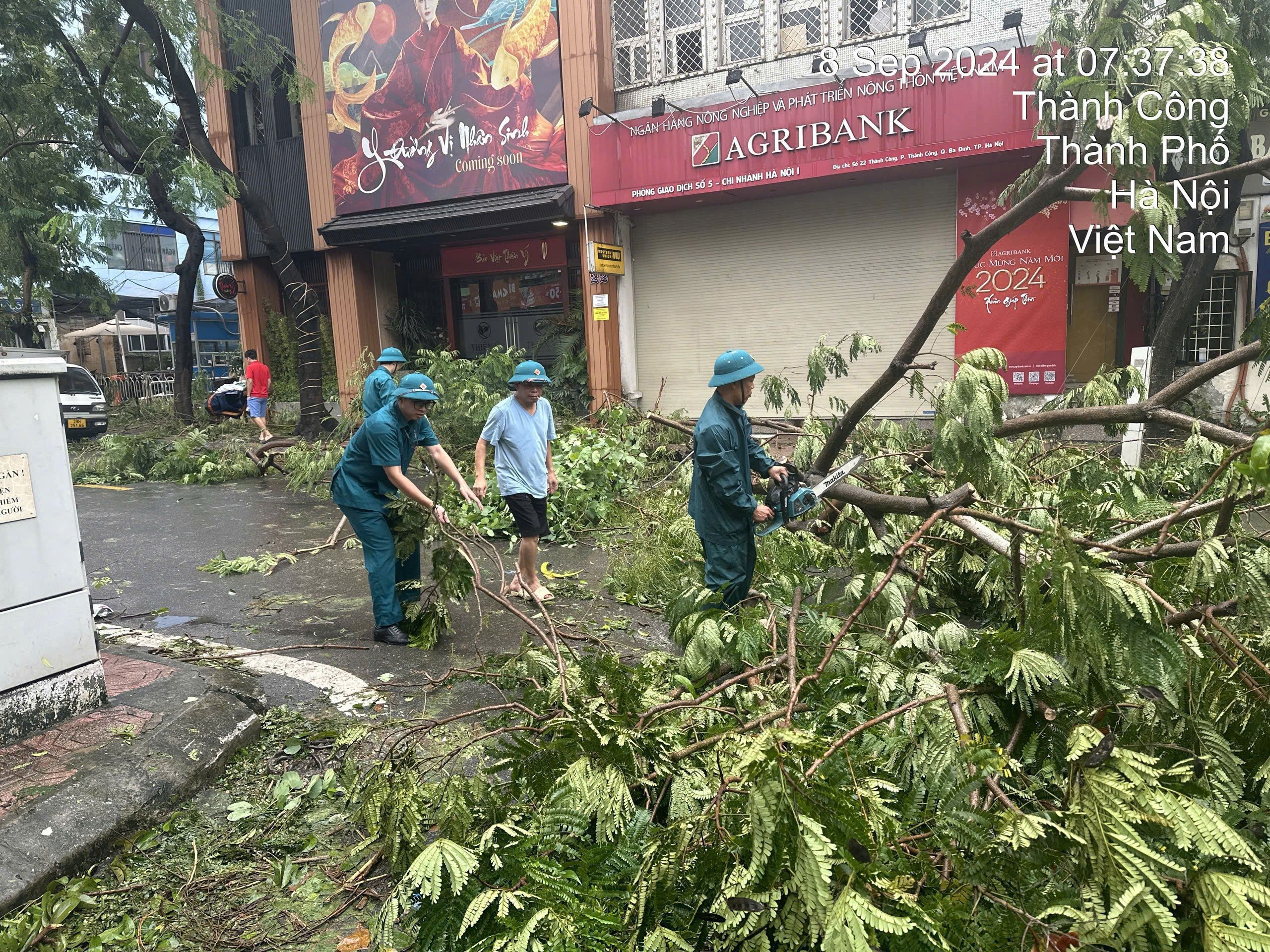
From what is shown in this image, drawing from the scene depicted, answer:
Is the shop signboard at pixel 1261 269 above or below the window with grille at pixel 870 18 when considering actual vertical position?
below

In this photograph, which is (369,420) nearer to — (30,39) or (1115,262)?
(1115,262)

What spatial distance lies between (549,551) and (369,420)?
8.98 ft

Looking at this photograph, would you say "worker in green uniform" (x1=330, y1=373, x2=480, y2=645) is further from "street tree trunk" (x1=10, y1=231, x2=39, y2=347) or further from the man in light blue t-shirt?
"street tree trunk" (x1=10, y1=231, x2=39, y2=347)

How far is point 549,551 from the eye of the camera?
300 inches

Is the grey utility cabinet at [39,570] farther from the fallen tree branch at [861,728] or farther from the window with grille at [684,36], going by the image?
the window with grille at [684,36]

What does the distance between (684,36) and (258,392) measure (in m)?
9.34

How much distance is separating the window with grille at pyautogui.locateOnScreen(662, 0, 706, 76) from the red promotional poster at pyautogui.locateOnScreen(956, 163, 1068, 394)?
14.7 feet

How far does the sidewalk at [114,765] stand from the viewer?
118 inches

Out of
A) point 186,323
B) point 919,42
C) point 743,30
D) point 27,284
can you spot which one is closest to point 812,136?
point 919,42

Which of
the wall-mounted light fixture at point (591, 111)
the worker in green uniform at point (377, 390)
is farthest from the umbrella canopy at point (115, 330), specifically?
the worker in green uniform at point (377, 390)

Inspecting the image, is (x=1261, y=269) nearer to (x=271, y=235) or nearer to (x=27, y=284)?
(x=271, y=235)

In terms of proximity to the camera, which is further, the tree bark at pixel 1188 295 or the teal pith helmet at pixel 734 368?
the tree bark at pixel 1188 295

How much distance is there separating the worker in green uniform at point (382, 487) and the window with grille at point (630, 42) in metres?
10.0

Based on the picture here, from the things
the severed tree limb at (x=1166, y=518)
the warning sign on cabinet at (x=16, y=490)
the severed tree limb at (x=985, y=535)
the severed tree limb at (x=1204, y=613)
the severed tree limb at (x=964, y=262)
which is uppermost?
the severed tree limb at (x=964, y=262)
